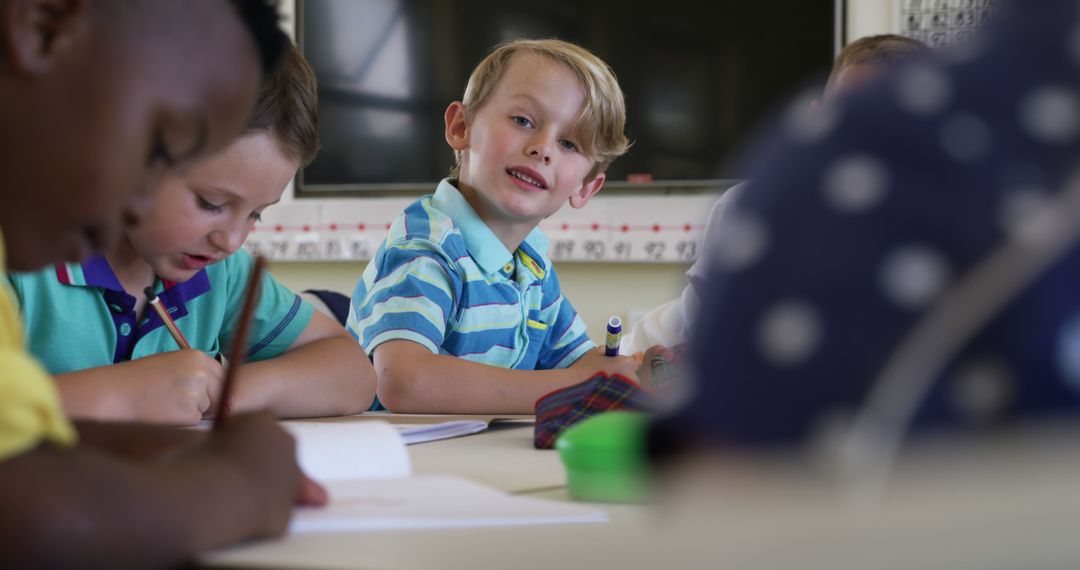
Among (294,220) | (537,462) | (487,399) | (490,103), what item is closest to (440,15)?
(294,220)

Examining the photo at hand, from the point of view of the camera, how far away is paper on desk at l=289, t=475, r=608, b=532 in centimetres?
51

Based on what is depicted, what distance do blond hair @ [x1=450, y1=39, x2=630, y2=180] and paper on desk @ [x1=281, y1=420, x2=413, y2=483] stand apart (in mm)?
1147

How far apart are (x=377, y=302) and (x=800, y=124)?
51.5 inches

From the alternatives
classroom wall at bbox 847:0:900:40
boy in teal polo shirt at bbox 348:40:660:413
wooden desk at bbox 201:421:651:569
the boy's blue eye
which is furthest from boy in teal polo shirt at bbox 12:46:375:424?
classroom wall at bbox 847:0:900:40

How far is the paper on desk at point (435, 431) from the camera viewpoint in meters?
0.98

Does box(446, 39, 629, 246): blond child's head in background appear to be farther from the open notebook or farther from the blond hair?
the open notebook

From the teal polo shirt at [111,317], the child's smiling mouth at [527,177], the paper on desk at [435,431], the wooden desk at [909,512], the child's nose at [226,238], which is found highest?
the child's smiling mouth at [527,177]

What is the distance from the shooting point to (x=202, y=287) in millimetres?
1403

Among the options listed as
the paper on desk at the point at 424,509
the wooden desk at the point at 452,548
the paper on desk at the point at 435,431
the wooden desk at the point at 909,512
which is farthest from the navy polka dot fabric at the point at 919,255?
the paper on desk at the point at 435,431

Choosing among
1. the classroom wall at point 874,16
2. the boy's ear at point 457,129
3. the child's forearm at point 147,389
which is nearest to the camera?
the child's forearm at point 147,389

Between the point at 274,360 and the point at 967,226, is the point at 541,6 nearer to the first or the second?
the point at 274,360

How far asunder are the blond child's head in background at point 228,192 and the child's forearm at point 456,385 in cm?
27

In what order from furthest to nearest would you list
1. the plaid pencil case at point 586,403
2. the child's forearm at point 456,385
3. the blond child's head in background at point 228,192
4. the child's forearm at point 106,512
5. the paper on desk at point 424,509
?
the child's forearm at point 456,385
the blond child's head in background at point 228,192
the plaid pencil case at point 586,403
the paper on desk at point 424,509
the child's forearm at point 106,512

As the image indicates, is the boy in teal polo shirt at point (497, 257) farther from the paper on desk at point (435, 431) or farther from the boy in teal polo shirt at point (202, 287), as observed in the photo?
the paper on desk at point (435, 431)
